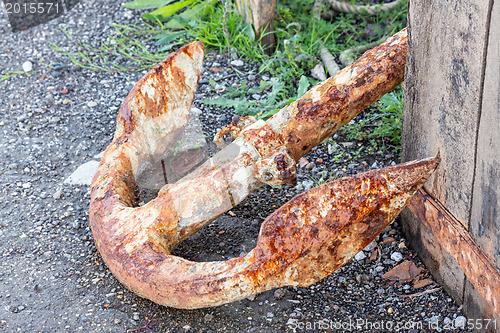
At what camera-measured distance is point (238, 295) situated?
170 centimetres

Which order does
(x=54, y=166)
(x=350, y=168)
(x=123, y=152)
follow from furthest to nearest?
(x=54, y=166)
(x=350, y=168)
(x=123, y=152)

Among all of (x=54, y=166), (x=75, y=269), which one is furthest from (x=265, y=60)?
(x=75, y=269)

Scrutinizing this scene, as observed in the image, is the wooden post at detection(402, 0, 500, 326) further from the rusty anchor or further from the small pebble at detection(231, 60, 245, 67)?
the small pebble at detection(231, 60, 245, 67)

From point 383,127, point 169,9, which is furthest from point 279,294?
point 169,9

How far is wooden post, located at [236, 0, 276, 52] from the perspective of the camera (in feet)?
11.9

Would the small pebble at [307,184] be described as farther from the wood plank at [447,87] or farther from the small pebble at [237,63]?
the small pebble at [237,63]

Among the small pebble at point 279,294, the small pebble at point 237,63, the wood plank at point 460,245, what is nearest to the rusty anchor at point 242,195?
the wood plank at point 460,245

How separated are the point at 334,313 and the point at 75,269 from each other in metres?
1.18

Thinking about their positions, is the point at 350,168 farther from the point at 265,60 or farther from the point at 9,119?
the point at 9,119

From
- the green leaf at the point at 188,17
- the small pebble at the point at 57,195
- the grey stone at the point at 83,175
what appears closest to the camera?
the small pebble at the point at 57,195

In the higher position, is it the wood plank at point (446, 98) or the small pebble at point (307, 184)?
the wood plank at point (446, 98)

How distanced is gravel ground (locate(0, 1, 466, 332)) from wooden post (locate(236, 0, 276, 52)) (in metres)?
0.28

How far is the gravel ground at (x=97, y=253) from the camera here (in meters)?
2.06

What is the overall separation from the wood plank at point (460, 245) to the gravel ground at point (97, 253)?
0.31m
